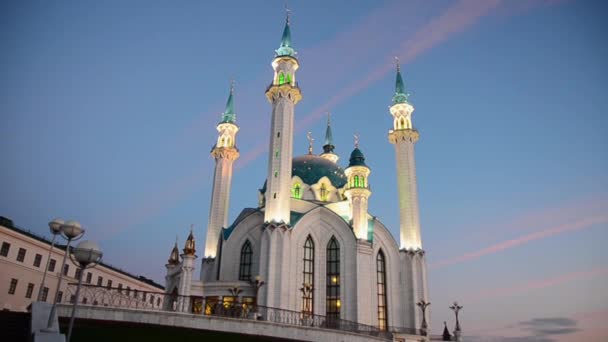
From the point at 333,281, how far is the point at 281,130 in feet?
44.3

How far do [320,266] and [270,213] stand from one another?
20.4ft

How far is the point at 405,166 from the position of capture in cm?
4650

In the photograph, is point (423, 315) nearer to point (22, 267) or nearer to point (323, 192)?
point (323, 192)

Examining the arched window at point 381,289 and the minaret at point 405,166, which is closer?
the arched window at point 381,289

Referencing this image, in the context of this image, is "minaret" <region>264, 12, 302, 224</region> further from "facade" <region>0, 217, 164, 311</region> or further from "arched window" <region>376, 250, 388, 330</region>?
"facade" <region>0, 217, 164, 311</region>

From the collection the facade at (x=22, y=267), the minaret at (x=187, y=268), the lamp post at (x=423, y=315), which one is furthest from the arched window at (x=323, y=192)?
the facade at (x=22, y=267)

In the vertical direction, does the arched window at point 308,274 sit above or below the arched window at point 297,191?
below

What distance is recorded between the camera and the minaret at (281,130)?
3822 centimetres

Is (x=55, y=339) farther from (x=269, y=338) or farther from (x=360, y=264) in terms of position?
(x=360, y=264)

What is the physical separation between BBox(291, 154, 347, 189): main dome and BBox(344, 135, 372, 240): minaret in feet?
21.1

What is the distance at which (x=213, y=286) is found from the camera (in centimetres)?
3738

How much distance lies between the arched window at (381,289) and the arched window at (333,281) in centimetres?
427

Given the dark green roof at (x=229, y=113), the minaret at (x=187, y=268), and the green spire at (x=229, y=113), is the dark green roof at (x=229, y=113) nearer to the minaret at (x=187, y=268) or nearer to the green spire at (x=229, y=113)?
the green spire at (x=229, y=113)

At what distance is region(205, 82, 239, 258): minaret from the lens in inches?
1731
